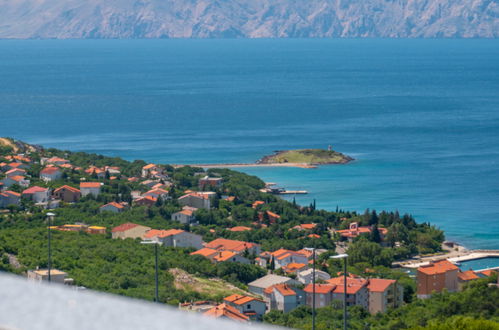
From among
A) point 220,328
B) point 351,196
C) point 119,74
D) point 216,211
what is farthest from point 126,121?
point 220,328

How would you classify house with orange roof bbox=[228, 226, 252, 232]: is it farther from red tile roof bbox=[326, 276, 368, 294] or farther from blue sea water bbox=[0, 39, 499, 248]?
red tile roof bbox=[326, 276, 368, 294]

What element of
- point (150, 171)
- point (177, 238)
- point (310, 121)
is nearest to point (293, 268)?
point (177, 238)

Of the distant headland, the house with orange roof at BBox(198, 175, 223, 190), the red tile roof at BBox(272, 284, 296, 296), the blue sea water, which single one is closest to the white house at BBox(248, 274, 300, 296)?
the red tile roof at BBox(272, 284, 296, 296)

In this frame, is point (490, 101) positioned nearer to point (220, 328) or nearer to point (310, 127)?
point (310, 127)

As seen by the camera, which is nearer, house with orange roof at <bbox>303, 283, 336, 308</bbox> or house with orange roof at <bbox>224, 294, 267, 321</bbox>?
house with orange roof at <bbox>224, 294, 267, 321</bbox>

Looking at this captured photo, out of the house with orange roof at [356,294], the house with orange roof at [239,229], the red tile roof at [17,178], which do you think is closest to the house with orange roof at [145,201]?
the house with orange roof at [239,229]

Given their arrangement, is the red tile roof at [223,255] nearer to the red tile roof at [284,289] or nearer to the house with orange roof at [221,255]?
the house with orange roof at [221,255]
